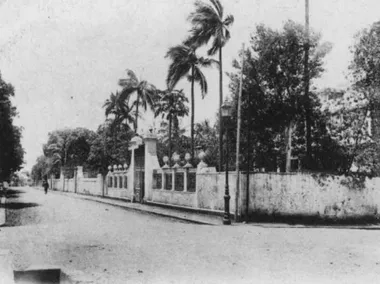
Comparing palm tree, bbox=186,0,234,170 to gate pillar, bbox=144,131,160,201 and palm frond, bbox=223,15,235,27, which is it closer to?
palm frond, bbox=223,15,235,27

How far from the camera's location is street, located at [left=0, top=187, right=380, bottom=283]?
6973 millimetres

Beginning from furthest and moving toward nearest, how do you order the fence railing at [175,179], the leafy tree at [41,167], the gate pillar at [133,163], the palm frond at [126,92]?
1. the leafy tree at [41,167]
2. the palm frond at [126,92]
3. the gate pillar at [133,163]
4. the fence railing at [175,179]

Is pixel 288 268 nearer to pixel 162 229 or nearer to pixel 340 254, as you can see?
pixel 340 254

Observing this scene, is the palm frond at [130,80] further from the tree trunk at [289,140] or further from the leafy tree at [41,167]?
the leafy tree at [41,167]

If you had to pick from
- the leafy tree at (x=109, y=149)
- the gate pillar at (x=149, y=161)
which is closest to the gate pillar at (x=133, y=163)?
the gate pillar at (x=149, y=161)

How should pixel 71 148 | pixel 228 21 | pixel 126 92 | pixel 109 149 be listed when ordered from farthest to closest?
pixel 71 148 → pixel 109 149 → pixel 126 92 → pixel 228 21

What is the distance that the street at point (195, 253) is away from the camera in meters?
6.97

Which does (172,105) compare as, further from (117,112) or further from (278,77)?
(278,77)

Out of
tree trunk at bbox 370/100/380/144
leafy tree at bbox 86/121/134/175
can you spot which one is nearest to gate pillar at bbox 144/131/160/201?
tree trunk at bbox 370/100/380/144

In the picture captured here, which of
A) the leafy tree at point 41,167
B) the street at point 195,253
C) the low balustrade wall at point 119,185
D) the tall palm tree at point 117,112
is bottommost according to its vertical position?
the street at point 195,253

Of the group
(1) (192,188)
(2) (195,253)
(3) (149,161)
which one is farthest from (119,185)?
(2) (195,253)

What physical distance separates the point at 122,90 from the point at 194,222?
68.0 feet

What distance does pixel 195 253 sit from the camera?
29.1 feet

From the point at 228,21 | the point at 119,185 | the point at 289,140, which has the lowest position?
the point at 119,185
